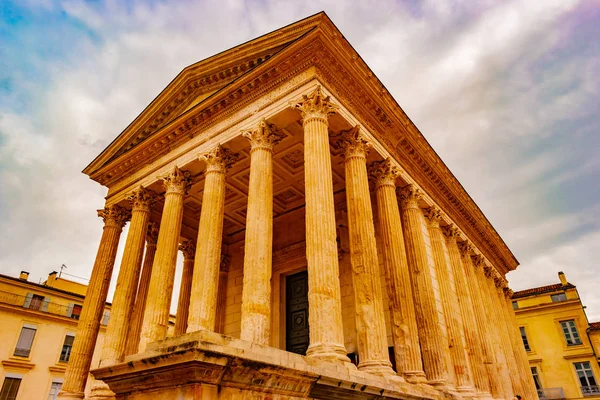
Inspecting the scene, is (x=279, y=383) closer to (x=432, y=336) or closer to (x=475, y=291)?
(x=432, y=336)

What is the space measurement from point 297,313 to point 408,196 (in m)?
6.02

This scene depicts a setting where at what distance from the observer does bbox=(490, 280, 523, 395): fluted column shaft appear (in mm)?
18000

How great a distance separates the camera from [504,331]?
64.1 feet

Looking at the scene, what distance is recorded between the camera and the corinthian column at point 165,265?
442 inches

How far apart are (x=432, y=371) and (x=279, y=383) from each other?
8287 mm

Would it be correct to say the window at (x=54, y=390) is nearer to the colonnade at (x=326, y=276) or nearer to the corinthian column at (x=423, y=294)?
the colonnade at (x=326, y=276)

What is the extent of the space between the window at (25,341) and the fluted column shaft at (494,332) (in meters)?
23.1

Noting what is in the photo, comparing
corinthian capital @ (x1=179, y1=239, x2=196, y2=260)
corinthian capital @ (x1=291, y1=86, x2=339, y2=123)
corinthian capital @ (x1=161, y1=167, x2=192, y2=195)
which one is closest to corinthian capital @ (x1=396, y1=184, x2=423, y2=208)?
corinthian capital @ (x1=291, y1=86, x2=339, y2=123)

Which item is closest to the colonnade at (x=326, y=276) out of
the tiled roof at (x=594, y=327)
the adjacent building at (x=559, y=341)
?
the adjacent building at (x=559, y=341)

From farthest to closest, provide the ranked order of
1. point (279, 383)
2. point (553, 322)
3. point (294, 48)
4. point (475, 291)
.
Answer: point (553, 322) → point (475, 291) → point (294, 48) → point (279, 383)

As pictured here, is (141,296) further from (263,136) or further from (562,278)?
(562,278)

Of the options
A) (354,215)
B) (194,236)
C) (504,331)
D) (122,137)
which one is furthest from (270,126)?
(504,331)

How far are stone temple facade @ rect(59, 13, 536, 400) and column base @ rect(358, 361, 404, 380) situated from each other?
3 cm

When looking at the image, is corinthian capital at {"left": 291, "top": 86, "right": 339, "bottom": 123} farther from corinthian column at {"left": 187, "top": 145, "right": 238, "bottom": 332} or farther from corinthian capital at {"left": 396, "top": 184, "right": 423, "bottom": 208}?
corinthian capital at {"left": 396, "top": 184, "right": 423, "bottom": 208}
